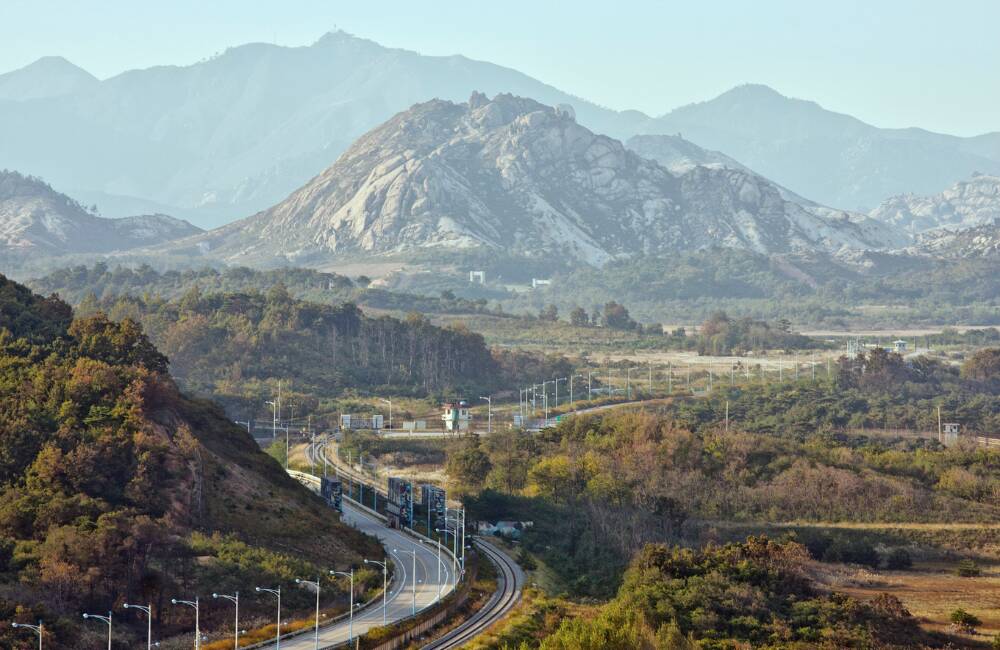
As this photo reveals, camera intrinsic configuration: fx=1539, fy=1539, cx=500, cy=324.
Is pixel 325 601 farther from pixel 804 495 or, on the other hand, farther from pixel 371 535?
pixel 804 495

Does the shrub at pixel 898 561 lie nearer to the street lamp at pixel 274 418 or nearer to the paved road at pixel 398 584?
the paved road at pixel 398 584

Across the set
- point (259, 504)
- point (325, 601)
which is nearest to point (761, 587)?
point (325, 601)

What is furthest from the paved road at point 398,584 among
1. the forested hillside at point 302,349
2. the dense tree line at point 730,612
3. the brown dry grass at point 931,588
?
the forested hillside at point 302,349

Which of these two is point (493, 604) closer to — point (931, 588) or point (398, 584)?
point (398, 584)

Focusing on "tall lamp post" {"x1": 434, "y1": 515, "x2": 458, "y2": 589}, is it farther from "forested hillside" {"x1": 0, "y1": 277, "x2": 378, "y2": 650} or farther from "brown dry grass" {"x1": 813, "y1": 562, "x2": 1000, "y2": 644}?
"brown dry grass" {"x1": 813, "y1": 562, "x2": 1000, "y2": 644}

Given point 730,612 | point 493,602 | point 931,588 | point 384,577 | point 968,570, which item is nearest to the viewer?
point 730,612

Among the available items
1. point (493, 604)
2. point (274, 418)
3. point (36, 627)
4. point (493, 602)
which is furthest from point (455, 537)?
point (274, 418)

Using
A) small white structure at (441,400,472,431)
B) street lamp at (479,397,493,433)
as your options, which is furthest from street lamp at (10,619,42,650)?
small white structure at (441,400,472,431)

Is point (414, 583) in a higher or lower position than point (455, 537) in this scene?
lower
